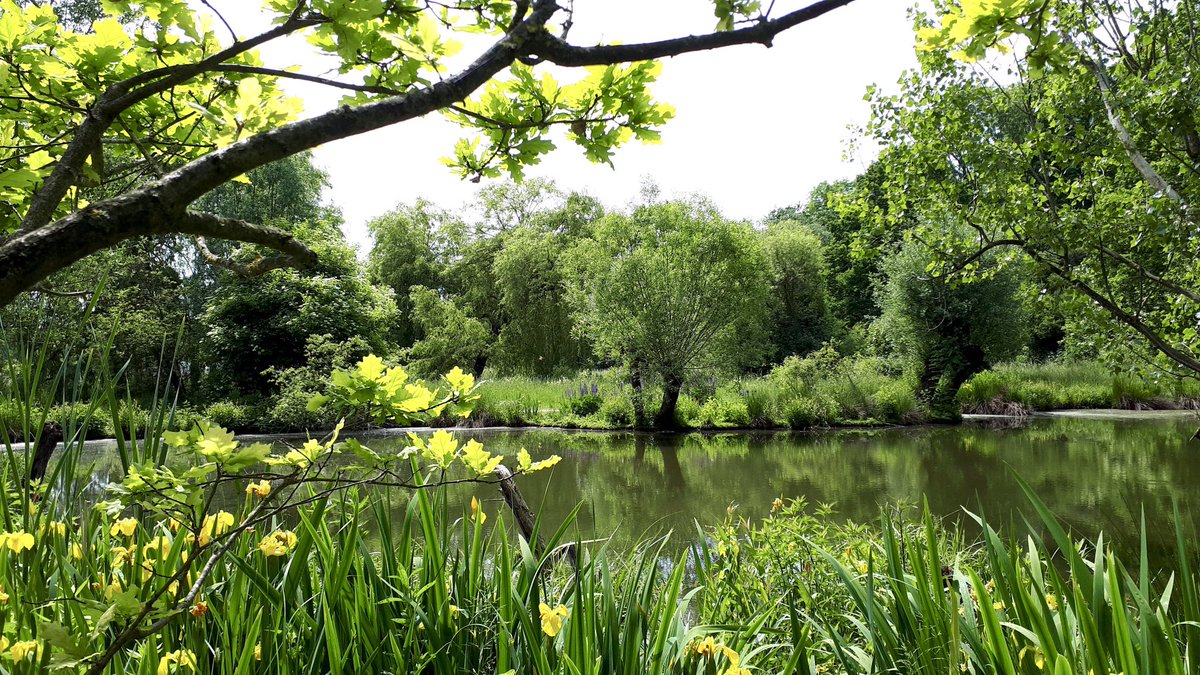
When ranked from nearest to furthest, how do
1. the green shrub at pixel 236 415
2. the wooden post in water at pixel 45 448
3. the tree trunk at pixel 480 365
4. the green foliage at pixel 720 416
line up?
the wooden post in water at pixel 45 448 < the green shrub at pixel 236 415 < the green foliage at pixel 720 416 < the tree trunk at pixel 480 365

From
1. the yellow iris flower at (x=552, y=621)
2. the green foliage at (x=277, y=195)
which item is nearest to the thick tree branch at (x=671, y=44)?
the yellow iris flower at (x=552, y=621)

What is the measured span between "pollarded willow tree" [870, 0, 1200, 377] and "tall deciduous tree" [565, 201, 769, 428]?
6.01m

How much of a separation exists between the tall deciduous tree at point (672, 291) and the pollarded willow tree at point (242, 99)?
1023cm

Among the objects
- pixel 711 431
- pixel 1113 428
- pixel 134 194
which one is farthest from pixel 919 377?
pixel 134 194

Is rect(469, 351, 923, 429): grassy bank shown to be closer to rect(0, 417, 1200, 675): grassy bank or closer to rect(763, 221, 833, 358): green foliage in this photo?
rect(763, 221, 833, 358): green foliage

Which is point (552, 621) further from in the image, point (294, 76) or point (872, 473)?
point (872, 473)

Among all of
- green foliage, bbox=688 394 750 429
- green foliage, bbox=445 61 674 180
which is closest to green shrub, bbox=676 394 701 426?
green foliage, bbox=688 394 750 429

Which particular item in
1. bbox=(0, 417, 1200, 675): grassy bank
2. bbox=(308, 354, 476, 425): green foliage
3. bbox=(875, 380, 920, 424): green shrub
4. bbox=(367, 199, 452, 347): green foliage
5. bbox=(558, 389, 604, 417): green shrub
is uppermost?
bbox=(367, 199, 452, 347): green foliage

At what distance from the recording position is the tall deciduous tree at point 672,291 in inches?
458

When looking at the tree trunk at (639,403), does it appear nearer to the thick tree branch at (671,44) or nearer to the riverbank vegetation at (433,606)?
the riverbank vegetation at (433,606)

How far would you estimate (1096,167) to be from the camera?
4.64 meters

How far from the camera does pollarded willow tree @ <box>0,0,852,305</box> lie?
680 millimetres

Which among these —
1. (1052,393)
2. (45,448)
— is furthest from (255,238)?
(1052,393)

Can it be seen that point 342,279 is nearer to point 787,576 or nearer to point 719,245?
point 719,245
